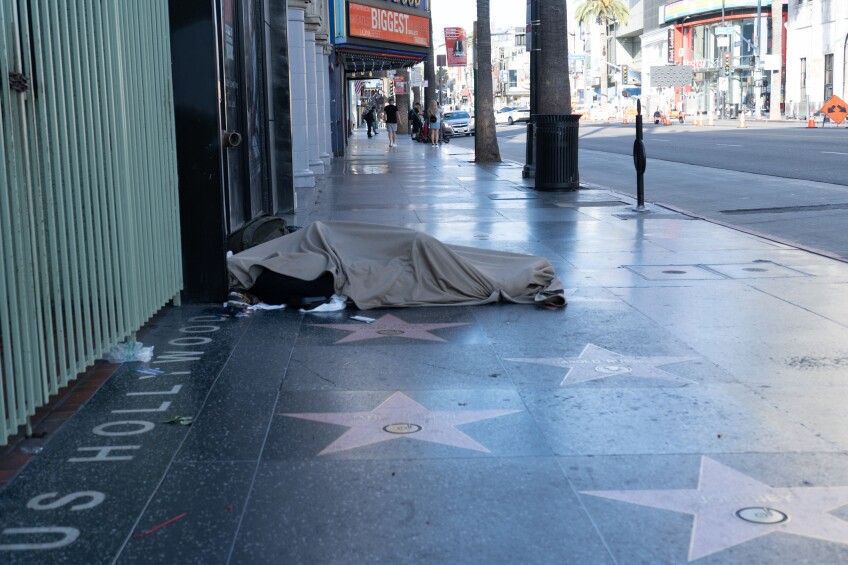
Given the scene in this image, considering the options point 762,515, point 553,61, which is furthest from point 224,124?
point 553,61

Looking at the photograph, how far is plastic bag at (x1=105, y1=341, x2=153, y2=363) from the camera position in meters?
6.00

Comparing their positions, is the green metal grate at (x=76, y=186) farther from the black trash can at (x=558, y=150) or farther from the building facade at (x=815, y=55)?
the building facade at (x=815, y=55)

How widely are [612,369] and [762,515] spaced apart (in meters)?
2.13

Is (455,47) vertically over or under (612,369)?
over

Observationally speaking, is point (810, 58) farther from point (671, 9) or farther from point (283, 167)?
point (283, 167)

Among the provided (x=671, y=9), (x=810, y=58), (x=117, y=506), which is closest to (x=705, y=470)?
(x=117, y=506)

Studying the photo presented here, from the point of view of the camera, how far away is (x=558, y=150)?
18.0 m

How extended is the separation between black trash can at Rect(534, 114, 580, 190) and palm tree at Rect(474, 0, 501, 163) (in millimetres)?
10533

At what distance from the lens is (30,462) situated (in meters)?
4.26

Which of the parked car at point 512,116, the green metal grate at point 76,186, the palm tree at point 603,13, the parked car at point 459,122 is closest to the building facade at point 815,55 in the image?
the parked car at point 512,116

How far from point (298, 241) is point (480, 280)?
158 cm

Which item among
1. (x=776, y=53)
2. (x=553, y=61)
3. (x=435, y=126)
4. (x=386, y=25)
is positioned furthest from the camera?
(x=776, y=53)

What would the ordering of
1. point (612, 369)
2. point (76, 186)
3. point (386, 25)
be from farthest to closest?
point (386, 25) → point (612, 369) → point (76, 186)

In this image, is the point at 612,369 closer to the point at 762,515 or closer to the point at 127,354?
the point at 762,515
